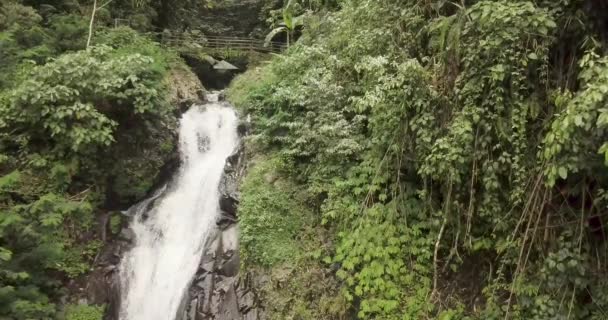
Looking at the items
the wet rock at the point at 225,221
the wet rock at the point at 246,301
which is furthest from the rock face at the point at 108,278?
the wet rock at the point at 246,301

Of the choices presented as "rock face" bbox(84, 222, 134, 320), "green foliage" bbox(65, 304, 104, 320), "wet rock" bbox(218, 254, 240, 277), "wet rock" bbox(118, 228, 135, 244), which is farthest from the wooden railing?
"green foliage" bbox(65, 304, 104, 320)

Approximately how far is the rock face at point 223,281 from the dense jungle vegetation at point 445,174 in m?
0.50

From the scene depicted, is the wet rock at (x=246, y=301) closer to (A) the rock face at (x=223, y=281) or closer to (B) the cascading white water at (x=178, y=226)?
(A) the rock face at (x=223, y=281)

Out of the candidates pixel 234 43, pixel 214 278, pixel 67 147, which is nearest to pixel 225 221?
pixel 214 278

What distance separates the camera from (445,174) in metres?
5.93

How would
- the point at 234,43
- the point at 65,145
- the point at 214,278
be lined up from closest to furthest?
the point at 214,278, the point at 65,145, the point at 234,43

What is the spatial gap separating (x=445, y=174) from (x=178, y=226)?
6.47 metres

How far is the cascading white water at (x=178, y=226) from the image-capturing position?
29.2 feet

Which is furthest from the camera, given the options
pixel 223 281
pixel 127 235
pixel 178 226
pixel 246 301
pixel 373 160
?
pixel 178 226

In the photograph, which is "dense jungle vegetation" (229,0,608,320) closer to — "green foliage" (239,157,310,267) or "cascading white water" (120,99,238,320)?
"green foliage" (239,157,310,267)

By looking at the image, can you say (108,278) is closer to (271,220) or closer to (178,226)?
(178,226)

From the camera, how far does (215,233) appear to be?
9336 mm

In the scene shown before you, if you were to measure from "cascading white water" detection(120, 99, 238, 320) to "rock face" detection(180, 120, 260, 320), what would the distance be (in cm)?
41

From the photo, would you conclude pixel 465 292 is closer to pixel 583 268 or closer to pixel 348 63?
pixel 583 268
